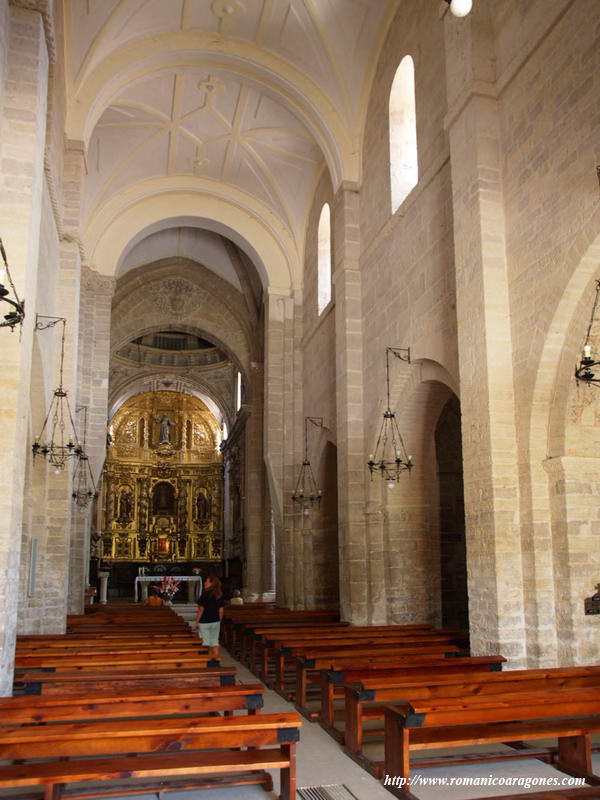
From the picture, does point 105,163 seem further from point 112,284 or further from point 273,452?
point 273,452

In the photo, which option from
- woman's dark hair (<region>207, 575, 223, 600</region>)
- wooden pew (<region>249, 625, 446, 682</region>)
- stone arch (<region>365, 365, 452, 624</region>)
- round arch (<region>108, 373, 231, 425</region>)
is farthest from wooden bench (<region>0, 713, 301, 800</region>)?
round arch (<region>108, 373, 231, 425</region>)

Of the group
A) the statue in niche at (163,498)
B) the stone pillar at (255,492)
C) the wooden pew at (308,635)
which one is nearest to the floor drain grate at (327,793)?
the wooden pew at (308,635)

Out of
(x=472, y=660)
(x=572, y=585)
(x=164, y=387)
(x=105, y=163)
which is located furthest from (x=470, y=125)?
(x=164, y=387)

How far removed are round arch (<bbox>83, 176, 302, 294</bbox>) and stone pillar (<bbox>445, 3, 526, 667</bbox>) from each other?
10.1 meters

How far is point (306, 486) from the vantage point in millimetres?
18078

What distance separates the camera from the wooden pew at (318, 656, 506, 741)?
7.04 meters

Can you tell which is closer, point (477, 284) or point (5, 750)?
point (5, 750)

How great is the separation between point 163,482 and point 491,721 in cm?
3329

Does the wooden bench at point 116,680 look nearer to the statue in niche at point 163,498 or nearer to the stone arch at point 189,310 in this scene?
the stone arch at point 189,310

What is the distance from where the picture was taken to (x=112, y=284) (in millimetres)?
18984

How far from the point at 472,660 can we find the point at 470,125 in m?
6.28

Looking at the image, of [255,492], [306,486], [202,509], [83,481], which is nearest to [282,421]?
[306,486]

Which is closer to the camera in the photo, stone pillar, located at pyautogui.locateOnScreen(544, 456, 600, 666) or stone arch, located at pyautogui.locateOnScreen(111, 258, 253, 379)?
stone pillar, located at pyautogui.locateOnScreen(544, 456, 600, 666)

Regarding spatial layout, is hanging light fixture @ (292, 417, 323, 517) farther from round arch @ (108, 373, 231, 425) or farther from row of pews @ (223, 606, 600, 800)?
round arch @ (108, 373, 231, 425)
